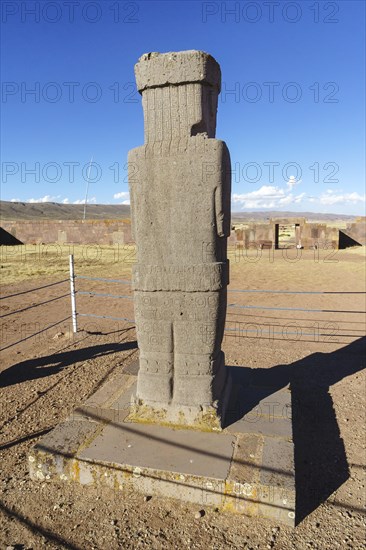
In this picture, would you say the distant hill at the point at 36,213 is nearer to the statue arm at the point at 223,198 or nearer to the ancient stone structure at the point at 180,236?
the ancient stone structure at the point at 180,236

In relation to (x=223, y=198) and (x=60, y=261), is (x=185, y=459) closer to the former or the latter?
(x=223, y=198)

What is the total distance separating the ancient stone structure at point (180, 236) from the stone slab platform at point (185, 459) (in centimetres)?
21

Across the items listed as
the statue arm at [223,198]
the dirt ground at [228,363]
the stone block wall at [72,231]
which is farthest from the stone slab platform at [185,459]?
the stone block wall at [72,231]

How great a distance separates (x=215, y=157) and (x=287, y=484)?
233 centimetres

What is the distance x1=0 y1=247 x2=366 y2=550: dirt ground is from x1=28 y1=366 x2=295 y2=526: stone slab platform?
97mm

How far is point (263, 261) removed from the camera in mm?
17359

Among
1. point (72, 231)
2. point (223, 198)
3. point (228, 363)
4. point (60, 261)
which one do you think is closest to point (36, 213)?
point (72, 231)

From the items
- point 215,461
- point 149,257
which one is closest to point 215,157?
point 149,257

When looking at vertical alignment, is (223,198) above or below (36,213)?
below

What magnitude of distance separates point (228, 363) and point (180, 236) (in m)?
3.10

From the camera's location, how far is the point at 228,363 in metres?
5.70

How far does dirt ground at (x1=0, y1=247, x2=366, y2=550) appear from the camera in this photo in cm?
259

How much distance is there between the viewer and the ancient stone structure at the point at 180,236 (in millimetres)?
2975

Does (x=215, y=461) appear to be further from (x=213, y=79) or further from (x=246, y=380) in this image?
(x=213, y=79)
